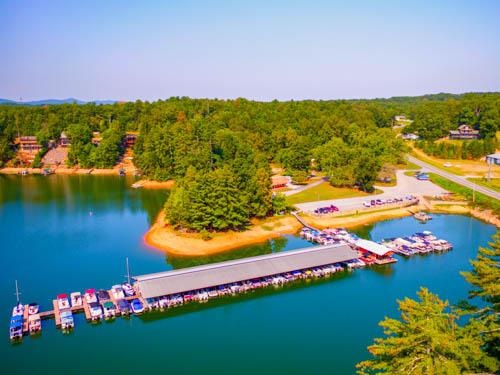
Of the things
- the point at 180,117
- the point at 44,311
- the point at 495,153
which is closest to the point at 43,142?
the point at 180,117

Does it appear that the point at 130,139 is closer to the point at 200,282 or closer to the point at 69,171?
the point at 69,171

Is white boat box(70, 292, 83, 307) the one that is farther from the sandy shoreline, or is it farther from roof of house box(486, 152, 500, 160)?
roof of house box(486, 152, 500, 160)

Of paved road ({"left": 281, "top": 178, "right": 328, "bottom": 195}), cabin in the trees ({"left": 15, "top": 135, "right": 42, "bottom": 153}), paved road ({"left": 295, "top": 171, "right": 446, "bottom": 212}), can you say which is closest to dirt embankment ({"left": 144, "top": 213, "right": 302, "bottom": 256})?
paved road ({"left": 295, "top": 171, "right": 446, "bottom": 212})

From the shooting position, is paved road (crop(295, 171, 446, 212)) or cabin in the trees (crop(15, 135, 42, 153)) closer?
paved road (crop(295, 171, 446, 212))

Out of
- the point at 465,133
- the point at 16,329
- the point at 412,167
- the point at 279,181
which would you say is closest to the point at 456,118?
the point at 465,133

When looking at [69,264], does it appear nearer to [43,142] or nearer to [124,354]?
[124,354]
